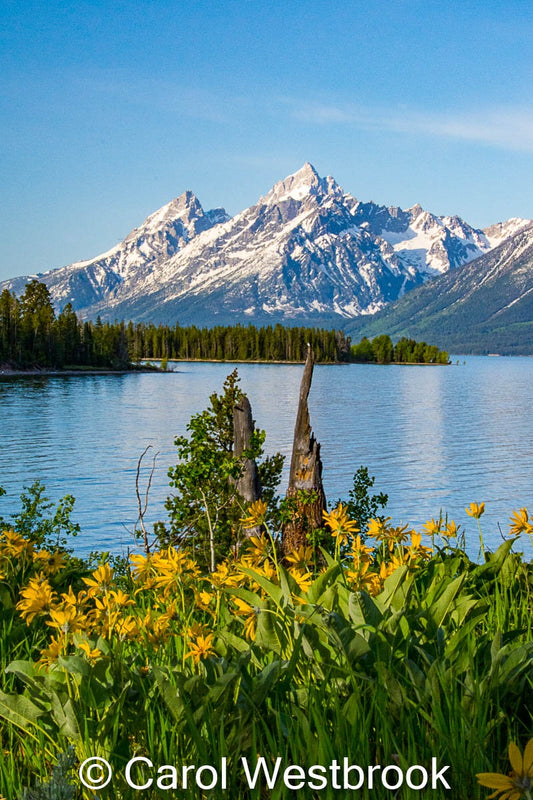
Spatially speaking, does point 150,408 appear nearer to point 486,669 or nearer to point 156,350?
point 486,669

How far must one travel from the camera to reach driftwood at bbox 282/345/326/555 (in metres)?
9.49

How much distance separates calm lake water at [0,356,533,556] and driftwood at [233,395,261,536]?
433 cm

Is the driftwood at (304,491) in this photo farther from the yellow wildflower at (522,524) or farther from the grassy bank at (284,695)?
the grassy bank at (284,695)

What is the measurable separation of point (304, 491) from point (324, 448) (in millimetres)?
30116

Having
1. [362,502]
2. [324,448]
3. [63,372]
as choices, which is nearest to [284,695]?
[362,502]

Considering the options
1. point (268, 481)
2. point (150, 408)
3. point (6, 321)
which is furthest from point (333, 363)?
point (268, 481)

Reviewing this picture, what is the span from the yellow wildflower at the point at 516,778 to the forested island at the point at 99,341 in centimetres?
6193

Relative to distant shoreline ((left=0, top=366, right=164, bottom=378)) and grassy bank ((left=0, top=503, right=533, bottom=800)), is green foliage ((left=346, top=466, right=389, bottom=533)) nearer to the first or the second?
grassy bank ((left=0, top=503, right=533, bottom=800))

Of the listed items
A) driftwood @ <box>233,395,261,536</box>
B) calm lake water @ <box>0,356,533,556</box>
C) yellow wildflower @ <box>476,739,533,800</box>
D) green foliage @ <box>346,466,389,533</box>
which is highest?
yellow wildflower @ <box>476,739,533,800</box>

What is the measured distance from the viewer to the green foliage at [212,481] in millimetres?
9656

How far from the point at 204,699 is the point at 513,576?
2.77 meters

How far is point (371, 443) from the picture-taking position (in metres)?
42.2

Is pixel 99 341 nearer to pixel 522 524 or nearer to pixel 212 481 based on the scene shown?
pixel 212 481

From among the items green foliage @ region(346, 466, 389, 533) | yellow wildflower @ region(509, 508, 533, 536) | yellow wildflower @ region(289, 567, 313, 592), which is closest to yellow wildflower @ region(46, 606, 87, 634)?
yellow wildflower @ region(289, 567, 313, 592)
